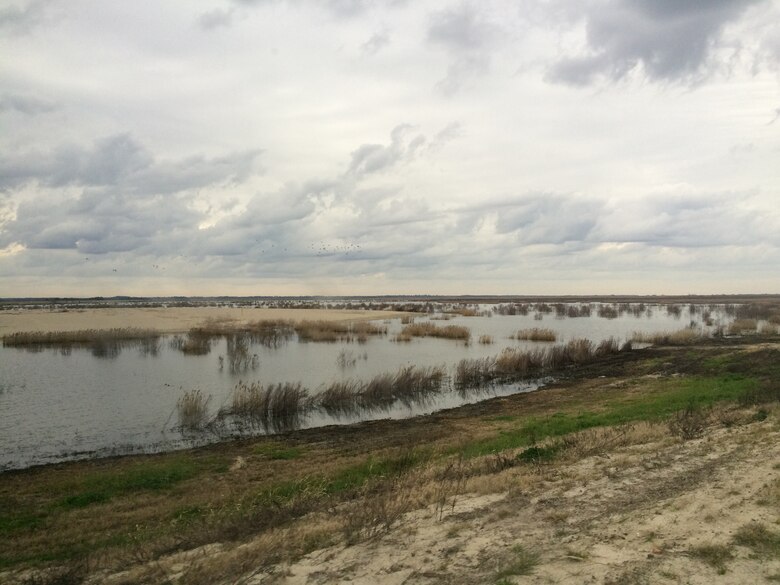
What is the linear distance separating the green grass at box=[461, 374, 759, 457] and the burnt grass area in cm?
4

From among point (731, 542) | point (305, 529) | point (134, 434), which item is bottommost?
point (134, 434)

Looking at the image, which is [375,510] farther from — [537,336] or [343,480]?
[537,336]

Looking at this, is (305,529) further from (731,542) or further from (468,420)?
(468,420)

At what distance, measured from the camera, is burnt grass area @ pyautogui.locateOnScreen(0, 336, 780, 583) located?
297 inches

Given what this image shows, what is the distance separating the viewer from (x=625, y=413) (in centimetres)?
1413

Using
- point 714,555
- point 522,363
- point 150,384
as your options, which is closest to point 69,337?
point 150,384

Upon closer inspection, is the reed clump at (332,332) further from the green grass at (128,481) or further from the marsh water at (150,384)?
the green grass at (128,481)

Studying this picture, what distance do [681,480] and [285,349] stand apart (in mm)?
31194

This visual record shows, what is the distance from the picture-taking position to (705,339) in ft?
123

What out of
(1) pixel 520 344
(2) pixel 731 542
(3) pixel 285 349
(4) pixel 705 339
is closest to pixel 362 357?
(3) pixel 285 349

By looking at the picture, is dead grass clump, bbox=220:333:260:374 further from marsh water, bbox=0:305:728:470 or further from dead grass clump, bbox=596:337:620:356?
dead grass clump, bbox=596:337:620:356

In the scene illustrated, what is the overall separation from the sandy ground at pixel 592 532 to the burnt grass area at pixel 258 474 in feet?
3.87

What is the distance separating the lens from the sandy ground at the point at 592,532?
5.02 m

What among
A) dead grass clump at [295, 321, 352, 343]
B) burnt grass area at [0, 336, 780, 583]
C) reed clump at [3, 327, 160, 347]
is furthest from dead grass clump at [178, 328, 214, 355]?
burnt grass area at [0, 336, 780, 583]
